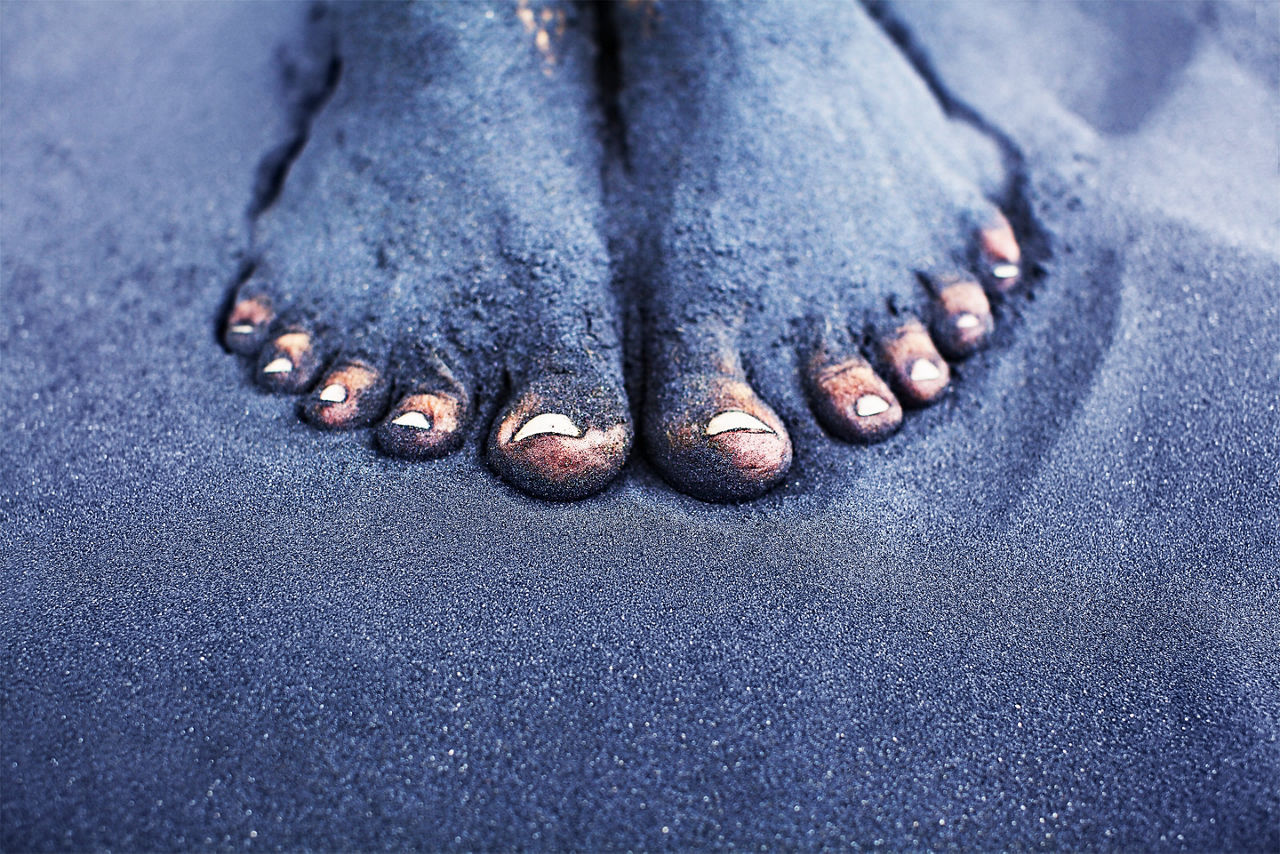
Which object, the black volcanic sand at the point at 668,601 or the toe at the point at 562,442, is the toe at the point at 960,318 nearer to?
the black volcanic sand at the point at 668,601

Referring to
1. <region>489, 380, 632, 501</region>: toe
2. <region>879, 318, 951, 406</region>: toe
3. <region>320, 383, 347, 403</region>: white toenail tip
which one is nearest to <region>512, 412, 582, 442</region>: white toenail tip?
<region>489, 380, 632, 501</region>: toe

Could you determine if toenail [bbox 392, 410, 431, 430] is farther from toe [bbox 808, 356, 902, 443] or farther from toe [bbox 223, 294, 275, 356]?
toe [bbox 808, 356, 902, 443]

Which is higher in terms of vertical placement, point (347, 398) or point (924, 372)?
point (924, 372)

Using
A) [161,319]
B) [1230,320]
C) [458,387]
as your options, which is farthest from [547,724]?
[1230,320]

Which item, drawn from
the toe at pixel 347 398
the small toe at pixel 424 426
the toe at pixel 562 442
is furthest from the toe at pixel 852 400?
the toe at pixel 347 398

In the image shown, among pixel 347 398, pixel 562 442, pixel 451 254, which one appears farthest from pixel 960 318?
pixel 347 398

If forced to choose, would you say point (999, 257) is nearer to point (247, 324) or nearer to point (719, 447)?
point (719, 447)
